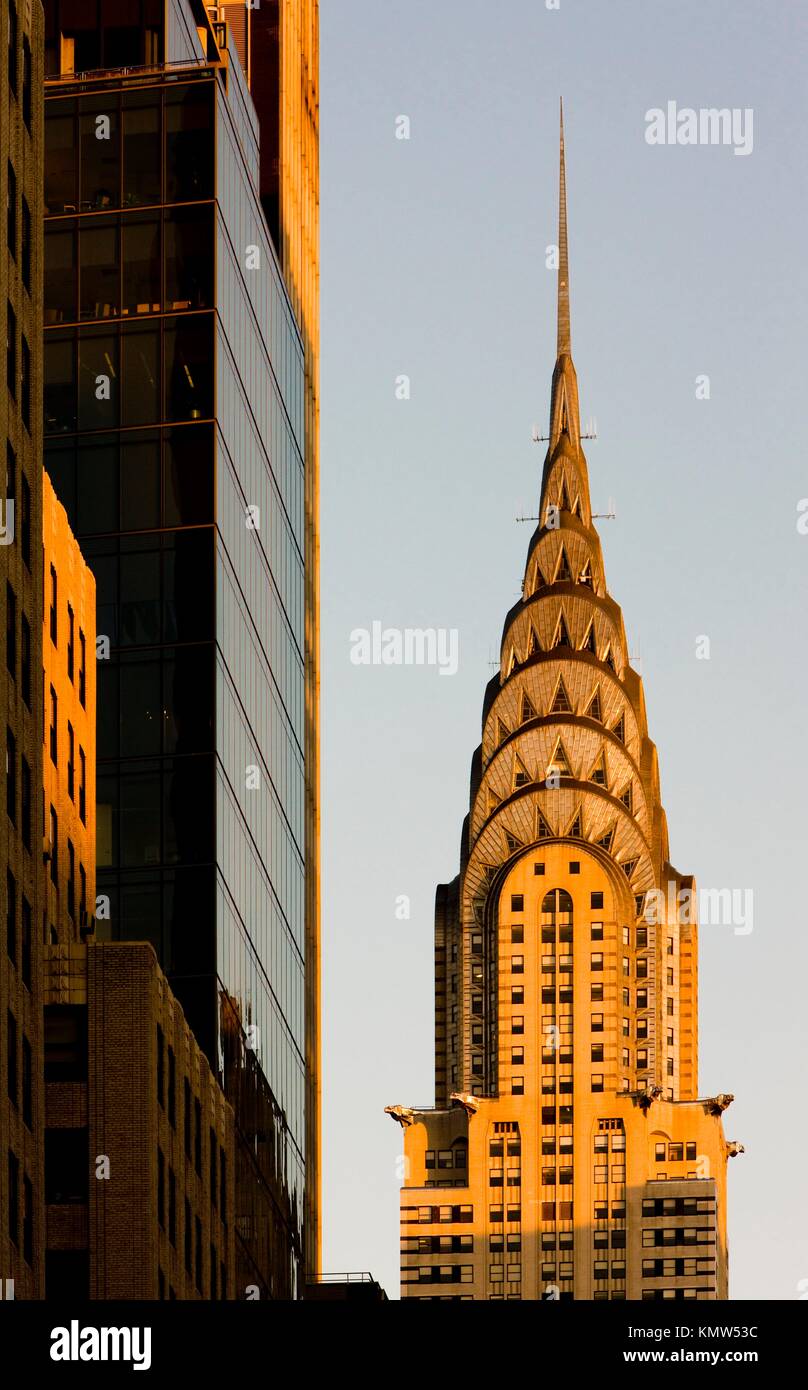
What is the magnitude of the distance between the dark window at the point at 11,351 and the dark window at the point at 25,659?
5288mm

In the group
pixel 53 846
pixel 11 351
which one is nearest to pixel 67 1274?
pixel 53 846

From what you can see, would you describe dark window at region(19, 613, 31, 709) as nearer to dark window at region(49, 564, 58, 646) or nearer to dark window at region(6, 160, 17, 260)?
dark window at region(6, 160, 17, 260)

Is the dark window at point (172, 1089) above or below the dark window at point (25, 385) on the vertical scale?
below

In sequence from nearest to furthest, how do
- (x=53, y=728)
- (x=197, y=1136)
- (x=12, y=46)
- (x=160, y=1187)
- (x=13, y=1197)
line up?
(x=13, y=1197) → (x=12, y=46) → (x=160, y=1187) → (x=197, y=1136) → (x=53, y=728)

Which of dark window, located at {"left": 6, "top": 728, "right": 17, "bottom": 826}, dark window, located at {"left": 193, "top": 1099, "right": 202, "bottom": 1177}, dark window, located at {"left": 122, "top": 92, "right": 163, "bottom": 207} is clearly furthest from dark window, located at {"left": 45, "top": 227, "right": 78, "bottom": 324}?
dark window, located at {"left": 6, "top": 728, "right": 17, "bottom": 826}

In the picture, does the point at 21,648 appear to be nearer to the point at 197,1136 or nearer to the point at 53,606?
the point at 53,606

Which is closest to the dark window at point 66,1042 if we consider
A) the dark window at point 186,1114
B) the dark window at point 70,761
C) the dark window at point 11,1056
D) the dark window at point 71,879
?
the dark window at point 186,1114

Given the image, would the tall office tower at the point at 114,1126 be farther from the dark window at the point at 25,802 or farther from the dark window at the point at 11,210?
the dark window at the point at 11,210

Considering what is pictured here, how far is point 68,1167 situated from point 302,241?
7279 cm

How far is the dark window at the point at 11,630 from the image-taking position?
73438mm

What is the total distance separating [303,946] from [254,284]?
27269mm

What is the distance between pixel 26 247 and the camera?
77625 millimetres

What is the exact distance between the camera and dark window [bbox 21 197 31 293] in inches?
3027
